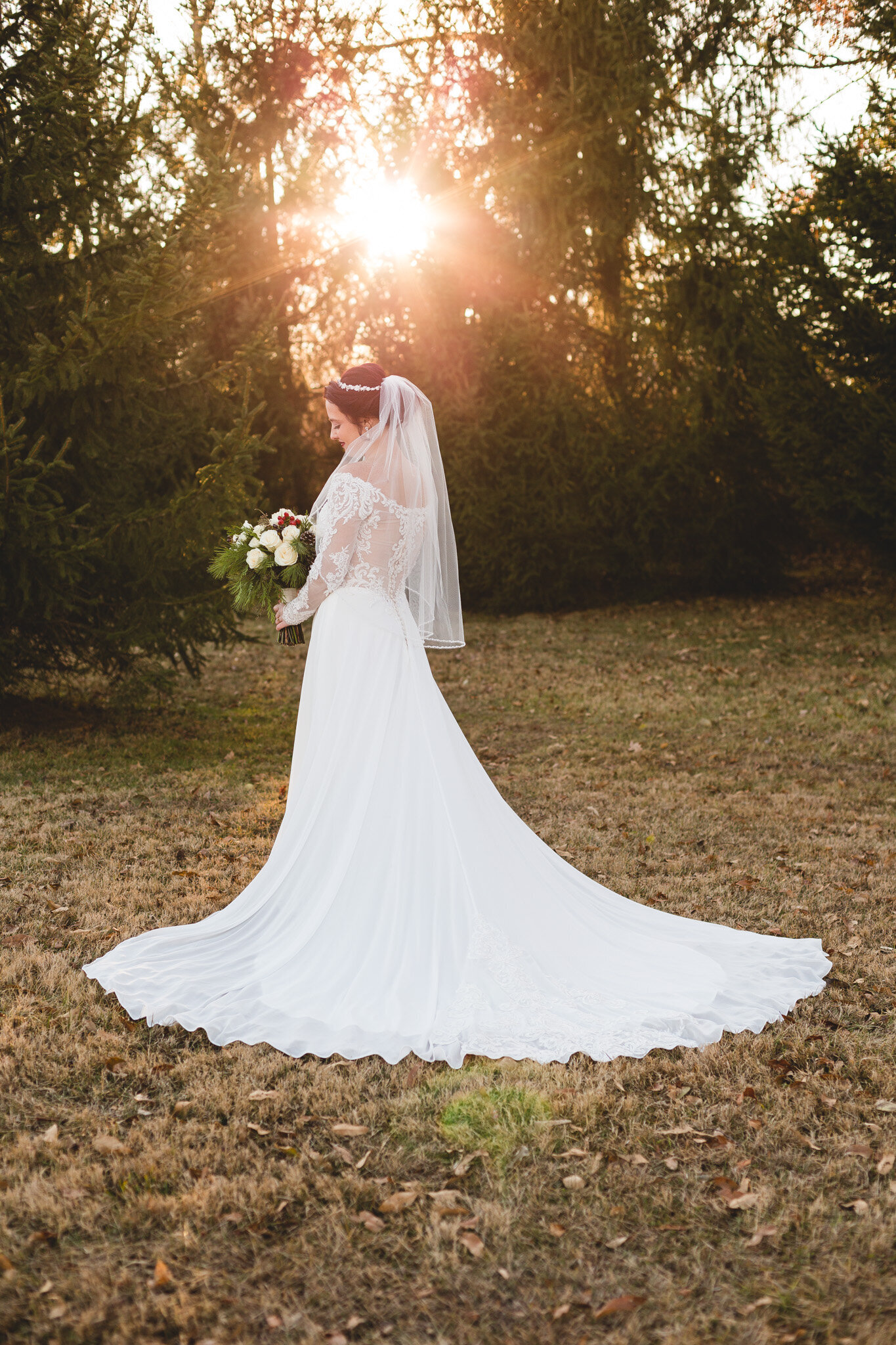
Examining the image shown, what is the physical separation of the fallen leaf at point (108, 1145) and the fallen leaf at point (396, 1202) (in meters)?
0.89

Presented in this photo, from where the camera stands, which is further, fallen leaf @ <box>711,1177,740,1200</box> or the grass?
fallen leaf @ <box>711,1177,740,1200</box>

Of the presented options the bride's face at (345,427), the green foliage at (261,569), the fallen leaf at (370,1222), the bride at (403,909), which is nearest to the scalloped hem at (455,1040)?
the bride at (403,909)

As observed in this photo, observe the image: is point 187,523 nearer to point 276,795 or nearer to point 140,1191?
point 276,795

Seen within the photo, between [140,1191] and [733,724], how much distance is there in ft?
28.2

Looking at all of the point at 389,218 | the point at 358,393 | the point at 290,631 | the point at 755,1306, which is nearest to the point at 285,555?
the point at 290,631

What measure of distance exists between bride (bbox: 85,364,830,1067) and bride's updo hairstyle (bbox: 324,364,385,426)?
1 cm

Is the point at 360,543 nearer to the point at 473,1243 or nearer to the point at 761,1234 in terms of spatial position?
the point at 473,1243

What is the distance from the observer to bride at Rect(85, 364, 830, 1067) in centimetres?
403

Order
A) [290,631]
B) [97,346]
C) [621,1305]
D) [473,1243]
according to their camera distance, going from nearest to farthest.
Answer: [621,1305]
[473,1243]
[290,631]
[97,346]

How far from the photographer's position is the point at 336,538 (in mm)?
4691

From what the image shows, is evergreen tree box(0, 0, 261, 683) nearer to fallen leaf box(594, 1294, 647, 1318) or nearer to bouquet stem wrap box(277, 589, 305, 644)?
bouquet stem wrap box(277, 589, 305, 644)

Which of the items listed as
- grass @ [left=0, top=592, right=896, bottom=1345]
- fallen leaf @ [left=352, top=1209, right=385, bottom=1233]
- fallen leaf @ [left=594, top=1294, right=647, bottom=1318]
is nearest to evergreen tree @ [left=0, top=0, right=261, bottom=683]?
grass @ [left=0, top=592, right=896, bottom=1345]

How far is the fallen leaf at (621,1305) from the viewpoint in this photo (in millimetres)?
2613

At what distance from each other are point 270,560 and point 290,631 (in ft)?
1.43
